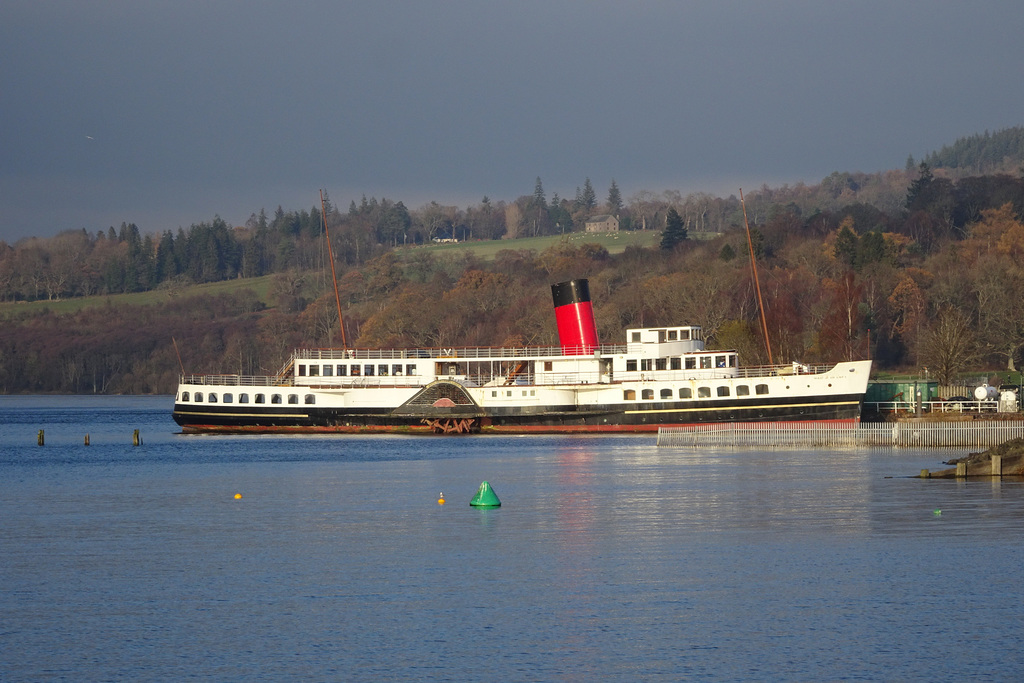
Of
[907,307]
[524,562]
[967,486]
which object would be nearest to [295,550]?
[524,562]

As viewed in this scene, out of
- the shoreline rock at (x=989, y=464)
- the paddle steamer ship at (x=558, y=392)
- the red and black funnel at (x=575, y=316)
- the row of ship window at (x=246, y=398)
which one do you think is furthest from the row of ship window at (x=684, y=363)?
the shoreline rock at (x=989, y=464)

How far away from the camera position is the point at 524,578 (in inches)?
1030

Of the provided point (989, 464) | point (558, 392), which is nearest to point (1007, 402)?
point (558, 392)

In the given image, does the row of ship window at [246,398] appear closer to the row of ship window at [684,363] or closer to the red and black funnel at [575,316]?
the red and black funnel at [575,316]

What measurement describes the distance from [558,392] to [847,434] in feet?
58.3

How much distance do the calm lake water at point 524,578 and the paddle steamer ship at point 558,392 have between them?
1896cm

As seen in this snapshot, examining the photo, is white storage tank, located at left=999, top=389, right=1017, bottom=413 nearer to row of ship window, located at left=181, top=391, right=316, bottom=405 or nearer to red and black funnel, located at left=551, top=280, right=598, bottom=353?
red and black funnel, located at left=551, top=280, right=598, bottom=353

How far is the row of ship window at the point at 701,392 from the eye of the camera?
2677 inches

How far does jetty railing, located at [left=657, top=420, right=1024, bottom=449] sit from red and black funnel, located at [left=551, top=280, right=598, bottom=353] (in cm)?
846

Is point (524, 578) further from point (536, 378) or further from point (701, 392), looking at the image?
point (536, 378)

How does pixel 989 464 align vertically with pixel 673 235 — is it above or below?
below

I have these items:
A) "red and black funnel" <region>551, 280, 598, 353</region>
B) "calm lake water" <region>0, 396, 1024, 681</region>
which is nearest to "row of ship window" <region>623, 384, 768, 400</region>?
"red and black funnel" <region>551, 280, 598, 353</region>

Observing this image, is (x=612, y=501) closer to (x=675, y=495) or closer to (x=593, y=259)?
(x=675, y=495)

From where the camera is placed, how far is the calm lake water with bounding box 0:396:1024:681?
65.0ft
